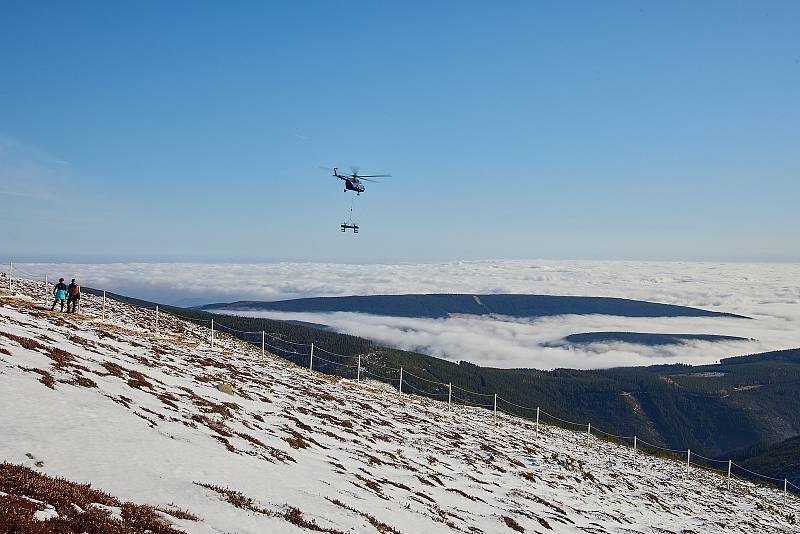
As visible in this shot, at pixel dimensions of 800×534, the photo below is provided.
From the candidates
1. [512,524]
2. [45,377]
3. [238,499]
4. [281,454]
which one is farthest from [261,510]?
[512,524]

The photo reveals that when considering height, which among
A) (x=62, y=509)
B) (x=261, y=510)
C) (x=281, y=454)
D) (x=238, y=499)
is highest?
(x=62, y=509)

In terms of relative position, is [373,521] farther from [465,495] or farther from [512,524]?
[465,495]

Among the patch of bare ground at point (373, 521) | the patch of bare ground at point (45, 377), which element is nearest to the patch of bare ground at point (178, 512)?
the patch of bare ground at point (373, 521)

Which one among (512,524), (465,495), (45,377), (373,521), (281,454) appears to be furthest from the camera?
(465,495)

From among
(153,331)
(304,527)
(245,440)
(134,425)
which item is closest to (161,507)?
(304,527)

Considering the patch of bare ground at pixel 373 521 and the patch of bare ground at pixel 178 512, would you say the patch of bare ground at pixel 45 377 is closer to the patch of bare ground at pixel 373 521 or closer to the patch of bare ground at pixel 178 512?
the patch of bare ground at pixel 178 512

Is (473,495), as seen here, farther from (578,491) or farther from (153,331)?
(153,331)
